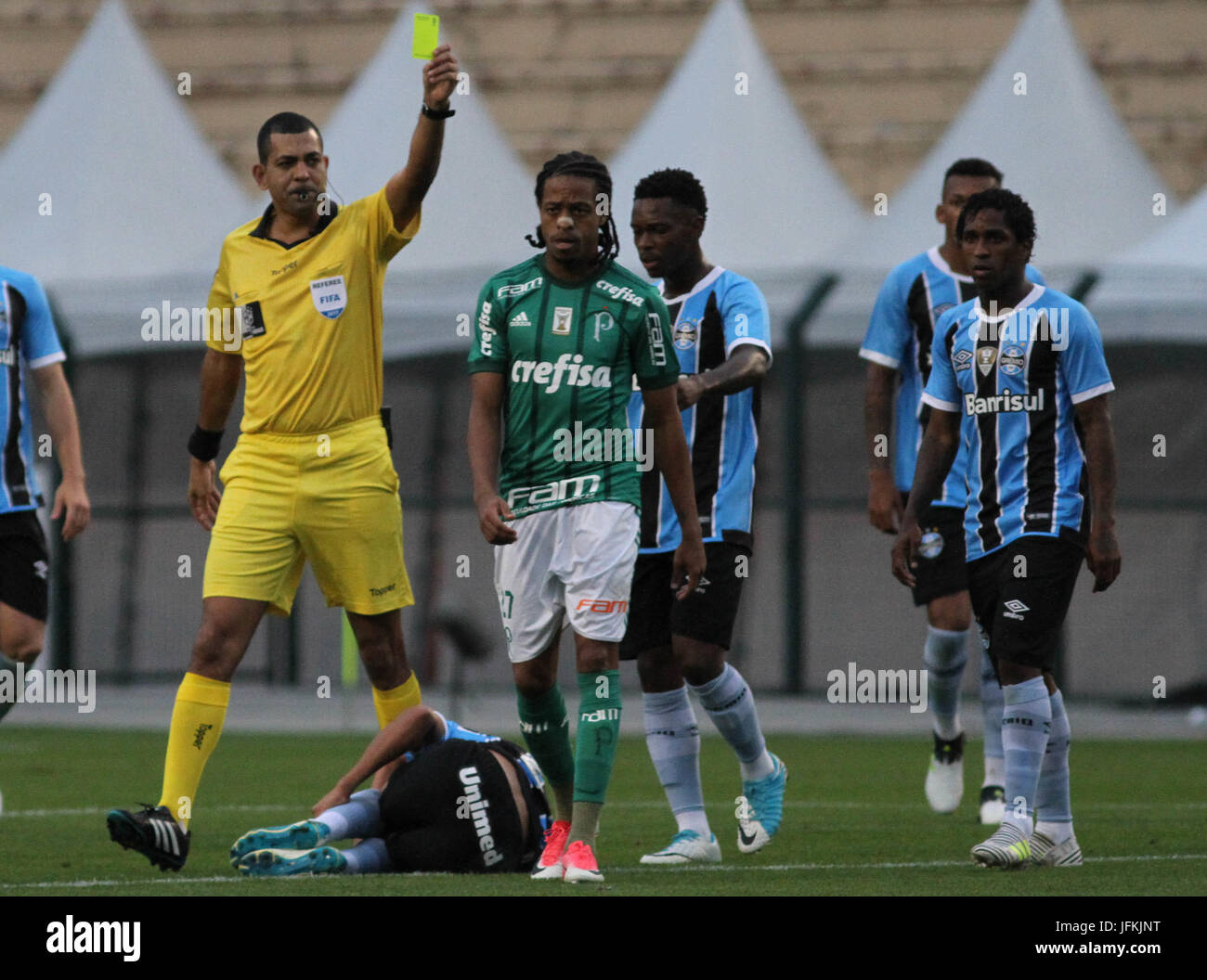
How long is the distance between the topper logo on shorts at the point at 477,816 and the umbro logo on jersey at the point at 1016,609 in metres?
1.69

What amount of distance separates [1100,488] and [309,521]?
241 centimetres

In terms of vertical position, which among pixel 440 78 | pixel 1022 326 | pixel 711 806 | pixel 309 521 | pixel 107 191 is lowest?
pixel 711 806

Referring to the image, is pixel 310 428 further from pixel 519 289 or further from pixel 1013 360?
pixel 1013 360

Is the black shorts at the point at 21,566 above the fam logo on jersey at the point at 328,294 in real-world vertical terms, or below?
below

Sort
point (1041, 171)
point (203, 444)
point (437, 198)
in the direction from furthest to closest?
point (437, 198), point (1041, 171), point (203, 444)

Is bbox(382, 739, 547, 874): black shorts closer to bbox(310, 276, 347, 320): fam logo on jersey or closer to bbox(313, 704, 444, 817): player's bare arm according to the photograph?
bbox(313, 704, 444, 817): player's bare arm

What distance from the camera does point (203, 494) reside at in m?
7.26

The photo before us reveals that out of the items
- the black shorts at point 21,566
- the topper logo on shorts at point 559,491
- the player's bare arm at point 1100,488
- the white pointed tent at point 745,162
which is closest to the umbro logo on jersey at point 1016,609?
the player's bare arm at point 1100,488

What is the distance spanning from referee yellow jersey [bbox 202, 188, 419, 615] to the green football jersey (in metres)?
0.47

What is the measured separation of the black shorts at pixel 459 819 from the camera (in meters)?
6.59

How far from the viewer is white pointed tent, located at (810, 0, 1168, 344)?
1658cm

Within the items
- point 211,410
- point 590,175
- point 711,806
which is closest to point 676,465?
point 590,175

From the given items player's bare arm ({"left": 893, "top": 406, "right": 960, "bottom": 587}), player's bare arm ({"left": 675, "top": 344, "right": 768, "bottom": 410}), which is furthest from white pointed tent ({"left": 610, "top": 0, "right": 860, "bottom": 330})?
player's bare arm ({"left": 893, "top": 406, "right": 960, "bottom": 587})

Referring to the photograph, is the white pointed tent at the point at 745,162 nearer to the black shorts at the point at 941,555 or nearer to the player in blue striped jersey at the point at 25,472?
the black shorts at the point at 941,555
